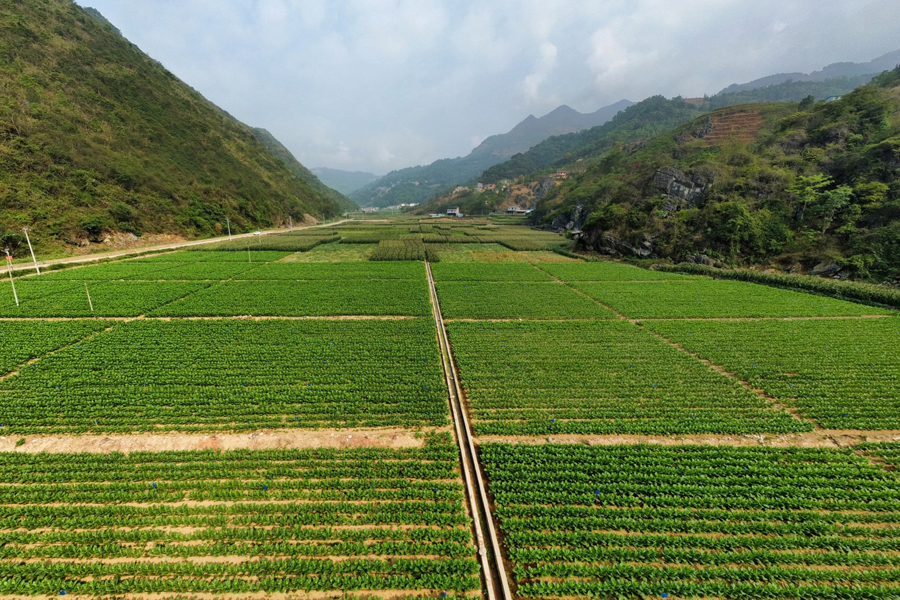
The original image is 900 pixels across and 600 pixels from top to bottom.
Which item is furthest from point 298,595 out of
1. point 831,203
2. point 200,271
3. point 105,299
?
point 831,203

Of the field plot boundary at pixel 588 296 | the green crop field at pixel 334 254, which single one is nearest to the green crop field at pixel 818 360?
the field plot boundary at pixel 588 296

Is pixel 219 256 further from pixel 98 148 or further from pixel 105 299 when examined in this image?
pixel 98 148

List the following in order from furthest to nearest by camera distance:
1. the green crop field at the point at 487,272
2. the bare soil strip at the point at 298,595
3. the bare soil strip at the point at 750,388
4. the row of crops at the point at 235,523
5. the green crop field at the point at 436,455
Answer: the green crop field at the point at 487,272 < the bare soil strip at the point at 750,388 < the green crop field at the point at 436,455 < the row of crops at the point at 235,523 < the bare soil strip at the point at 298,595

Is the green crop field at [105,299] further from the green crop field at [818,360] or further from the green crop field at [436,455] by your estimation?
the green crop field at [818,360]

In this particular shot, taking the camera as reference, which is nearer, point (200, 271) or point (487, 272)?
point (200, 271)

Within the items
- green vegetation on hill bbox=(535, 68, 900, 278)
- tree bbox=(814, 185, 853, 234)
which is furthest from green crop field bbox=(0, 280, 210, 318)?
tree bbox=(814, 185, 853, 234)

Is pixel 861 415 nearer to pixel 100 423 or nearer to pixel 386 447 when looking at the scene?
pixel 386 447
